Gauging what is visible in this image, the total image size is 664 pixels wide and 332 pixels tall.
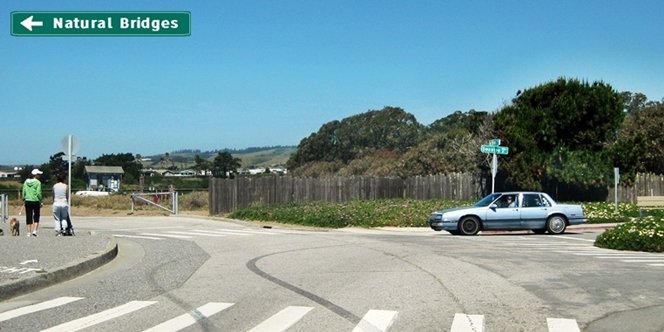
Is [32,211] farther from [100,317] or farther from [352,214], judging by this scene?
[352,214]

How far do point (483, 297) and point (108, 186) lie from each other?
73.2 meters

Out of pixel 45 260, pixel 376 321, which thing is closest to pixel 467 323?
pixel 376 321

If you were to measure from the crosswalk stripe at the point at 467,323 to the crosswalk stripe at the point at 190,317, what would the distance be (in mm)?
2854

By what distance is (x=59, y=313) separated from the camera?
953 cm

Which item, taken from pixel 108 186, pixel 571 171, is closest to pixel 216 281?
pixel 571 171

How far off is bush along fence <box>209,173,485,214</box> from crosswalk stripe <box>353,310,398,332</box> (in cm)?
3206

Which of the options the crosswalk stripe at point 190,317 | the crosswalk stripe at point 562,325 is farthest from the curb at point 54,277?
the crosswalk stripe at point 562,325

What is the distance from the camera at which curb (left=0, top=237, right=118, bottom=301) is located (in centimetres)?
1098

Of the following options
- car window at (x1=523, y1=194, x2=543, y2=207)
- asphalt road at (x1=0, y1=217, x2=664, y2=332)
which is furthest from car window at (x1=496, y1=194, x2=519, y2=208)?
asphalt road at (x1=0, y1=217, x2=664, y2=332)

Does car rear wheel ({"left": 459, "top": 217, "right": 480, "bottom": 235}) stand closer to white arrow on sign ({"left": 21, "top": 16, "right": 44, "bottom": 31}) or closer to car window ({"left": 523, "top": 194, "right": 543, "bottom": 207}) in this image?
car window ({"left": 523, "top": 194, "right": 543, "bottom": 207})

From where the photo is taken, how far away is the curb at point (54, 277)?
432 inches

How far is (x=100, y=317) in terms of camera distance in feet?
30.4

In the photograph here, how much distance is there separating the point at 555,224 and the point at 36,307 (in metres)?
19.1

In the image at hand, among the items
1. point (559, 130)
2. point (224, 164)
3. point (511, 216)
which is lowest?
point (511, 216)
